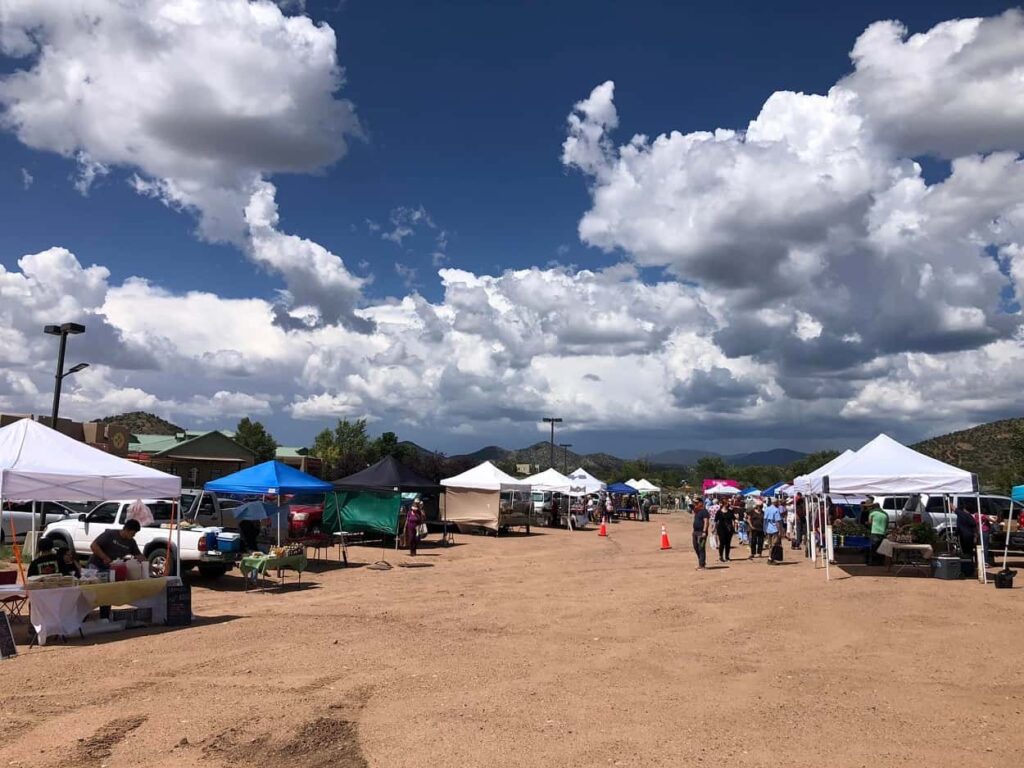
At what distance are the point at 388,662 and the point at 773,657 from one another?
4.58 m

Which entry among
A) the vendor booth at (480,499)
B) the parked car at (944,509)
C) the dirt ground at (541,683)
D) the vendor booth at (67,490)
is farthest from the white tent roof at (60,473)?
the parked car at (944,509)

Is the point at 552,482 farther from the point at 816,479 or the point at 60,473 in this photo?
the point at 60,473

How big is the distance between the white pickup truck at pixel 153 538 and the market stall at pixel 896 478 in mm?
12363

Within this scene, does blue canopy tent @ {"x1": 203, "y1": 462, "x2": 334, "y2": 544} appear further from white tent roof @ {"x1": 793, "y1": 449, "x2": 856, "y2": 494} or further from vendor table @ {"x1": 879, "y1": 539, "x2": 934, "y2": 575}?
vendor table @ {"x1": 879, "y1": 539, "x2": 934, "y2": 575}

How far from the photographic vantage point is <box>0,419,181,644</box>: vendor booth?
408 inches

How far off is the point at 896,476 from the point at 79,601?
14.8 m

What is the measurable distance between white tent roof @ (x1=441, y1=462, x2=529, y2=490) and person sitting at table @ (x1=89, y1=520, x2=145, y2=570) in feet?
65.2

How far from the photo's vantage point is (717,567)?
1947cm

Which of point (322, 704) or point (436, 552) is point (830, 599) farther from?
point (436, 552)

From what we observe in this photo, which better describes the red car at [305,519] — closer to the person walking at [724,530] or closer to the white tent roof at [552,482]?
the person walking at [724,530]

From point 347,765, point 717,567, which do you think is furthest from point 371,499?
point 347,765

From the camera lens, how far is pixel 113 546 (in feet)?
39.9

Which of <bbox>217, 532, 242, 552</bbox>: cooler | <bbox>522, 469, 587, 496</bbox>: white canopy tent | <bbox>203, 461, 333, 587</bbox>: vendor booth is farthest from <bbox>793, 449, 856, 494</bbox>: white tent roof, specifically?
<bbox>522, 469, 587, 496</bbox>: white canopy tent

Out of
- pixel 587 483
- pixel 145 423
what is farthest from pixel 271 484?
pixel 145 423
